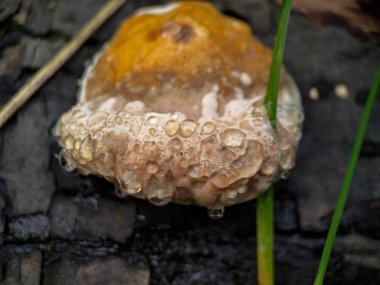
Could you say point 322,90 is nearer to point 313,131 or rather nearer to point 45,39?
point 313,131

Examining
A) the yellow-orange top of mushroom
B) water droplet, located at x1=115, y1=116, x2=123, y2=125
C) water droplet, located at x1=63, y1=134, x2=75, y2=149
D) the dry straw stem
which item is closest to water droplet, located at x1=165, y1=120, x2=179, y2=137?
the yellow-orange top of mushroom

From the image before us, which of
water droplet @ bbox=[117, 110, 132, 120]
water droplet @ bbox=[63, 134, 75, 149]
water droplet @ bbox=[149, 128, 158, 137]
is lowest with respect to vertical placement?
water droplet @ bbox=[63, 134, 75, 149]

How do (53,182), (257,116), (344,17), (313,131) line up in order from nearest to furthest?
(257,116) → (53,182) → (313,131) → (344,17)

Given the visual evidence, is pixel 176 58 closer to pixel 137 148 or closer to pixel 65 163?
pixel 137 148

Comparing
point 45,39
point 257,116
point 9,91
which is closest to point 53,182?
point 9,91

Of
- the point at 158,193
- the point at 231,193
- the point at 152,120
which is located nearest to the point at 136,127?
the point at 152,120

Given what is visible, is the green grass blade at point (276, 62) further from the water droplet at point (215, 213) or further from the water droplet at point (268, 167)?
the water droplet at point (215, 213)

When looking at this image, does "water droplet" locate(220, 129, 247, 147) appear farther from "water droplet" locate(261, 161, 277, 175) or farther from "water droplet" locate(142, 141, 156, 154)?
"water droplet" locate(142, 141, 156, 154)

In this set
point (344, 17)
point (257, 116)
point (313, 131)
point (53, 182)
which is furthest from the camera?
point (344, 17)
